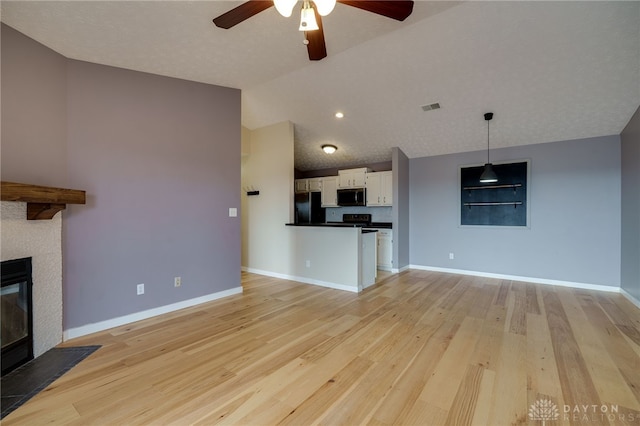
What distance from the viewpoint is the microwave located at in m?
5.99

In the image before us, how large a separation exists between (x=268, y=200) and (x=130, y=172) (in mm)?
2375

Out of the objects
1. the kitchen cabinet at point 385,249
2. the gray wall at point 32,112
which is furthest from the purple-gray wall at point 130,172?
the kitchen cabinet at point 385,249

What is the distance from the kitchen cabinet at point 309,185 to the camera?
6652mm

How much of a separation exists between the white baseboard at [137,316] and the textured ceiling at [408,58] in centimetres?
270

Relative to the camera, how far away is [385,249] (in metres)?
5.58

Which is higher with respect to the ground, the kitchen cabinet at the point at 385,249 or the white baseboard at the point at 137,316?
the kitchen cabinet at the point at 385,249

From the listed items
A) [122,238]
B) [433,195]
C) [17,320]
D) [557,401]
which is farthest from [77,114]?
[433,195]

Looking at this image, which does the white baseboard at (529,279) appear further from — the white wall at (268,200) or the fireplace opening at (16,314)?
the fireplace opening at (16,314)

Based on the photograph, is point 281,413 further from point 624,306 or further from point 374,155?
point 374,155

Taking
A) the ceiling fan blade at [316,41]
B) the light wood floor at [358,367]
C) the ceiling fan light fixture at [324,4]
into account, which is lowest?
the light wood floor at [358,367]

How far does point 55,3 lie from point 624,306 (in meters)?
6.78

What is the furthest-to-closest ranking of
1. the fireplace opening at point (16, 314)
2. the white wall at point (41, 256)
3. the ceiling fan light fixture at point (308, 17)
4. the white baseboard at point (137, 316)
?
the white baseboard at point (137, 316)
the white wall at point (41, 256)
the fireplace opening at point (16, 314)
the ceiling fan light fixture at point (308, 17)

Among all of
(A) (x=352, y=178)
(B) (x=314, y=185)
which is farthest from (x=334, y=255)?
(B) (x=314, y=185)

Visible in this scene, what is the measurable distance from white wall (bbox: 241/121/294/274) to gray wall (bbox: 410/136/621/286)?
3.01 meters
